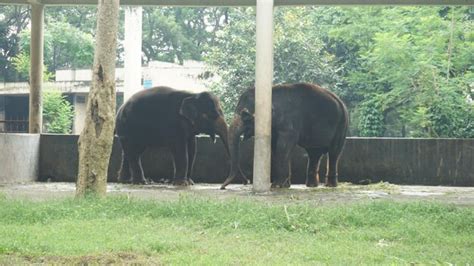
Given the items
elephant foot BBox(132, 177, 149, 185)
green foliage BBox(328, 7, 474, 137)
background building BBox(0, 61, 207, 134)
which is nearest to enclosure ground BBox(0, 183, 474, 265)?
elephant foot BBox(132, 177, 149, 185)

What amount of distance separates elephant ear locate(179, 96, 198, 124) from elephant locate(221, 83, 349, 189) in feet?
3.56

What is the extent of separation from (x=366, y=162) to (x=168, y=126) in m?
4.13

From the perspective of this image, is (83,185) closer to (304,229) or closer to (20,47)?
(304,229)

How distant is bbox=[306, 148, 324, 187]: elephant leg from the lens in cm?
1512

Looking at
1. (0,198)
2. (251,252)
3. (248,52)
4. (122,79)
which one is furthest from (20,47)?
(251,252)

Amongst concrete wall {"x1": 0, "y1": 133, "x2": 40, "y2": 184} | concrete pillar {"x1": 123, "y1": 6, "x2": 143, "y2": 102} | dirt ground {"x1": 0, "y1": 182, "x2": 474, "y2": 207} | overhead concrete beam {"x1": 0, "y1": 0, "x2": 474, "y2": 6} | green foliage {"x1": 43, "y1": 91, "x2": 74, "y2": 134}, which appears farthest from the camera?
concrete pillar {"x1": 123, "y1": 6, "x2": 143, "y2": 102}

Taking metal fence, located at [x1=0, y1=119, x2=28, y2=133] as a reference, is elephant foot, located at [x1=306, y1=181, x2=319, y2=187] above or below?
below

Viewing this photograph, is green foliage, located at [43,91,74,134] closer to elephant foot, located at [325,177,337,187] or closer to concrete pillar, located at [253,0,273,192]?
elephant foot, located at [325,177,337,187]

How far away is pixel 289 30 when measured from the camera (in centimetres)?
2780

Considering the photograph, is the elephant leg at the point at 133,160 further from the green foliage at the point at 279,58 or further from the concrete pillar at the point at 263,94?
the green foliage at the point at 279,58

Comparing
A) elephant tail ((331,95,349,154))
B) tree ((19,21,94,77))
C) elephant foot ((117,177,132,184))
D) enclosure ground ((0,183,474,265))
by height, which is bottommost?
elephant foot ((117,177,132,184))

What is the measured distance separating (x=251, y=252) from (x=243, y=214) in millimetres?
1931

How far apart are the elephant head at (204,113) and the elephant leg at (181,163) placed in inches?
21.0

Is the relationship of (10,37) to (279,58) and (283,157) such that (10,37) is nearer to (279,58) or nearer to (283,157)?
(279,58)
